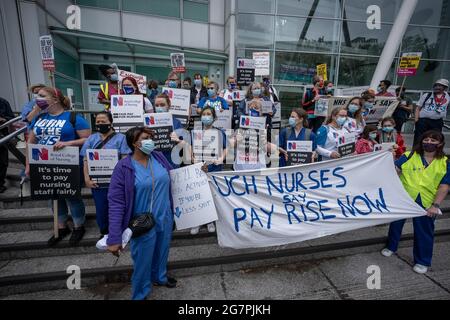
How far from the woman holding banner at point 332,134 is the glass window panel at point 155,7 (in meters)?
10.8

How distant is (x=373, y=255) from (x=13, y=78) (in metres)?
10.9

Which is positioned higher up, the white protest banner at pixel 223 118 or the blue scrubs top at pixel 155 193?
the white protest banner at pixel 223 118

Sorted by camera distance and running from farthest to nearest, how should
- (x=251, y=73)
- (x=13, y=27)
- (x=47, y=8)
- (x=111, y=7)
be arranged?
(x=111, y=7), (x=47, y=8), (x=13, y=27), (x=251, y=73)

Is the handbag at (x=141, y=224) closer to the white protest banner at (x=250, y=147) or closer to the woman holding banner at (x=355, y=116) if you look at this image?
the white protest banner at (x=250, y=147)

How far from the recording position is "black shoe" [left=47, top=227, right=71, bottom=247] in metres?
3.52

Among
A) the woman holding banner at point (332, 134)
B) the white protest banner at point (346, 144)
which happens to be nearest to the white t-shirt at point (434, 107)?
the woman holding banner at point (332, 134)

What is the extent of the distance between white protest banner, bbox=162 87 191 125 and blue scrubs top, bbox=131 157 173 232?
2045 millimetres

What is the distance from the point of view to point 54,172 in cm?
335

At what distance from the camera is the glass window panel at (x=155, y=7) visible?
11320mm

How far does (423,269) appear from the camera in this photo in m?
3.54

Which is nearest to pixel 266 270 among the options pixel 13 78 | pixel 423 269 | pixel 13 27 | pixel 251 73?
pixel 423 269

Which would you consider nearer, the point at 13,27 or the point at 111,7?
the point at 13,27
